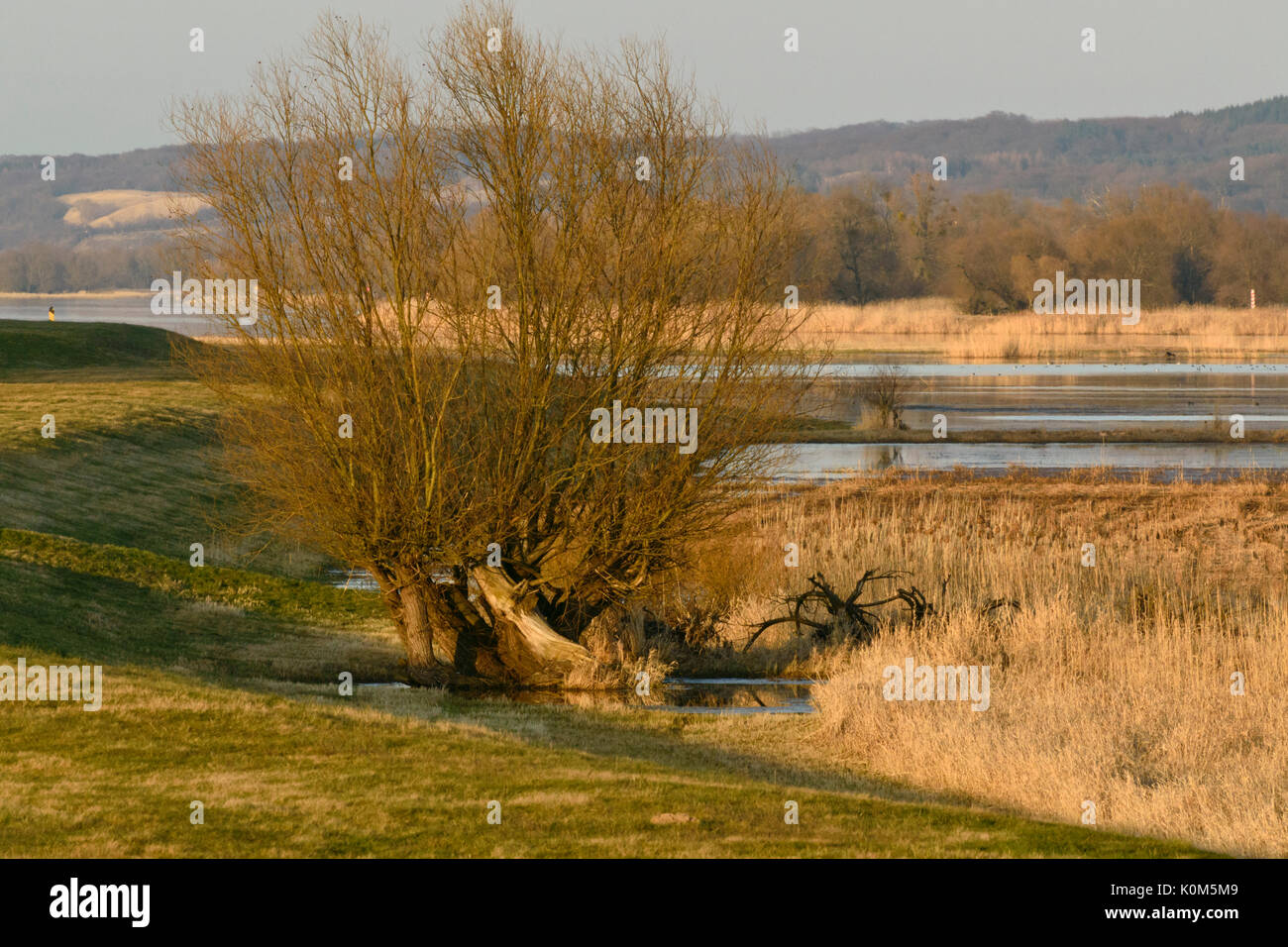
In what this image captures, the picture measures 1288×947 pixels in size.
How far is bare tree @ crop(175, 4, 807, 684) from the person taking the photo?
14961 mm

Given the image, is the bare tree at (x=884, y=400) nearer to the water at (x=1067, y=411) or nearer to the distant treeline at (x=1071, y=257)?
the water at (x=1067, y=411)

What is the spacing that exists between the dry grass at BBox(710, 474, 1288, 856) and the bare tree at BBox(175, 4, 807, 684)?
3.30 metres

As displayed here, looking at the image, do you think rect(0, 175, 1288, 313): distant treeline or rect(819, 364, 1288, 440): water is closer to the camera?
rect(819, 364, 1288, 440): water

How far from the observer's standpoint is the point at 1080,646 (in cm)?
1538

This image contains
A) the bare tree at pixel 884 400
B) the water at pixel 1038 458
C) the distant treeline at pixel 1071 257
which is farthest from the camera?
the distant treeline at pixel 1071 257

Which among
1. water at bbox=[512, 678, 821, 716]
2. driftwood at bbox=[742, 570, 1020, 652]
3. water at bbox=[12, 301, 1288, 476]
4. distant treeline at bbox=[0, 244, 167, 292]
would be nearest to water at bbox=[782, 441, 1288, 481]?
water at bbox=[12, 301, 1288, 476]

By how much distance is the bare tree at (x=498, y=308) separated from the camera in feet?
49.1

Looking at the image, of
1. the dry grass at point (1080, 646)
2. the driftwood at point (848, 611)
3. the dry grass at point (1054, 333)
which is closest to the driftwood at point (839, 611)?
the driftwood at point (848, 611)

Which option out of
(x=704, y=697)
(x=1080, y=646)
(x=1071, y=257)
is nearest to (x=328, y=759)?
(x=704, y=697)

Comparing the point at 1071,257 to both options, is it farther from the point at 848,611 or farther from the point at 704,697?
the point at 704,697

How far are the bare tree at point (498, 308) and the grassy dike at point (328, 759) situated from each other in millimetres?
2135

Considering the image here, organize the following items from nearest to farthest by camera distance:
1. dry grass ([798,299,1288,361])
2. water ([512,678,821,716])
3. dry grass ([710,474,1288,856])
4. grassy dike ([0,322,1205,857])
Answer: grassy dike ([0,322,1205,857]), dry grass ([710,474,1288,856]), water ([512,678,821,716]), dry grass ([798,299,1288,361])

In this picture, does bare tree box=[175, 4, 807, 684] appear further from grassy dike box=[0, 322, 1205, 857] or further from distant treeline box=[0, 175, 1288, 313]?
distant treeline box=[0, 175, 1288, 313]
